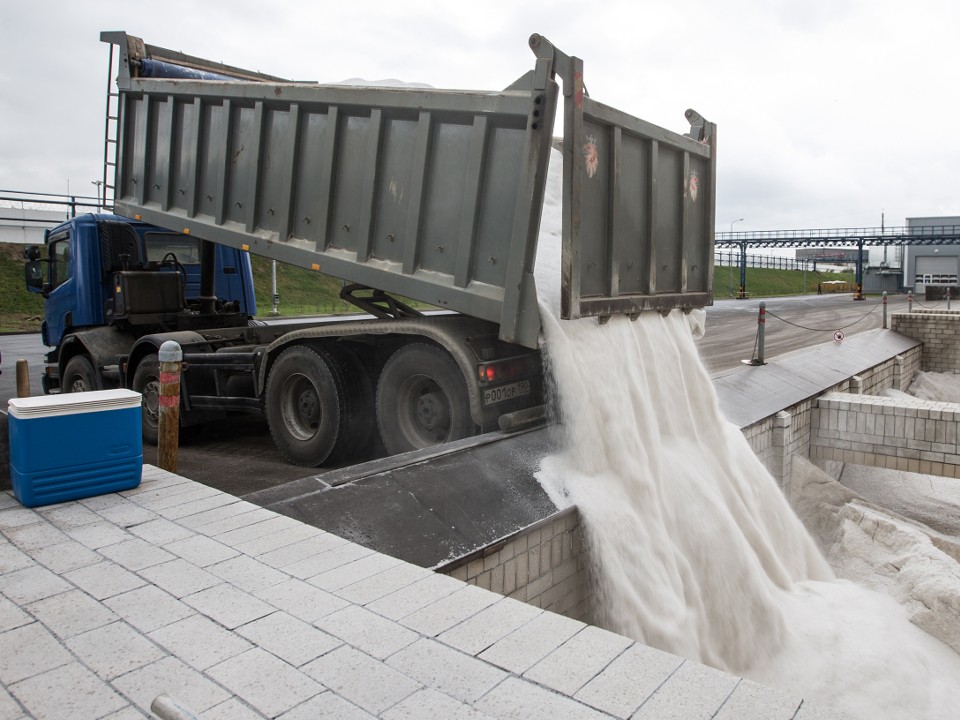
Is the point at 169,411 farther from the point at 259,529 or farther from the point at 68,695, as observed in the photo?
the point at 68,695

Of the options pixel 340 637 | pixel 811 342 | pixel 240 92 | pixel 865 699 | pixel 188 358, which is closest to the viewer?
pixel 340 637

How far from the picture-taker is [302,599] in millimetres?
3000

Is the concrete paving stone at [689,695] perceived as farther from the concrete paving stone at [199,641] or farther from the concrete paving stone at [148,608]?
the concrete paving stone at [148,608]

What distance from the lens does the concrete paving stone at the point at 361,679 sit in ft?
7.48

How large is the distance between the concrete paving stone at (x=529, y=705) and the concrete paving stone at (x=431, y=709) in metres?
0.04

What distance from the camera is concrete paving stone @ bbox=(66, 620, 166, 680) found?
253cm

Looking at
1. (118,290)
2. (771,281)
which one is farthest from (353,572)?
(771,281)

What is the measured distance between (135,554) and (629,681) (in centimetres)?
241

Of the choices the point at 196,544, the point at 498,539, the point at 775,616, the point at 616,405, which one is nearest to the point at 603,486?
the point at 616,405

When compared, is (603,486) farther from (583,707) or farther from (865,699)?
(583,707)

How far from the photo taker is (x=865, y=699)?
5258mm

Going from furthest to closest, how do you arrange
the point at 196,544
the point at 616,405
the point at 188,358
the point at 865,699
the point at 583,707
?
the point at 188,358
the point at 616,405
the point at 865,699
the point at 196,544
the point at 583,707

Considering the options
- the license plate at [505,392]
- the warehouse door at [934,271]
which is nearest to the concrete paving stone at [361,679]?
the license plate at [505,392]

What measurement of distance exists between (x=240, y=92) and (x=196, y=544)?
15.8ft
